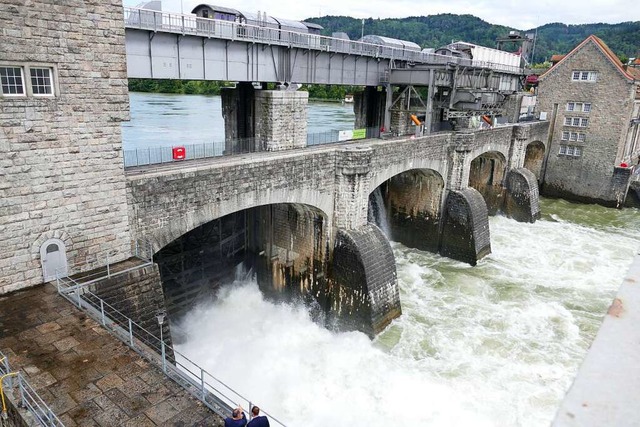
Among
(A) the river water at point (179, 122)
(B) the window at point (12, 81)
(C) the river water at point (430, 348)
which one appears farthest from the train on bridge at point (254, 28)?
(A) the river water at point (179, 122)

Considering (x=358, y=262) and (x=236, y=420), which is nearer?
(x=236, y=420)

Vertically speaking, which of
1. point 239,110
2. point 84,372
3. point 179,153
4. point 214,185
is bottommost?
point 84,372

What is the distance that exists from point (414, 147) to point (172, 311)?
12913 mm

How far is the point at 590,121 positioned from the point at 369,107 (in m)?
21.4

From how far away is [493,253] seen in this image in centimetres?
2762

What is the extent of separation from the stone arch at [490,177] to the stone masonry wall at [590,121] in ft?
33.5

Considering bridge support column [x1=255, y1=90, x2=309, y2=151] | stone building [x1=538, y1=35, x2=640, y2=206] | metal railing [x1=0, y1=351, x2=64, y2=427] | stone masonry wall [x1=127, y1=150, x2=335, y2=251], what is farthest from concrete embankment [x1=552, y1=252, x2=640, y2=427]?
stone building [x1=538, y1=35, x2=640, y2=206]

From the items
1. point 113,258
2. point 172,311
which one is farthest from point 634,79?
point 113,258

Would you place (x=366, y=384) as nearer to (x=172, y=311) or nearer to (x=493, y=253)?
(x=172, y=311)

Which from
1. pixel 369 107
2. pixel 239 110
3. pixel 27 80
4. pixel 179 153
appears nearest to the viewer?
pixel 27 80

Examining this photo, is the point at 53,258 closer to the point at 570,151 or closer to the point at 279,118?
the point at 279,118

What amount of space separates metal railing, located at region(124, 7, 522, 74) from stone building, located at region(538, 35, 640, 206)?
19866mm

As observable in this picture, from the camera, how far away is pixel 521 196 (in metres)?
33.8

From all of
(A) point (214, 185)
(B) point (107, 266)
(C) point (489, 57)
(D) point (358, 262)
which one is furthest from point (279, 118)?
(C) point (489, 57)
